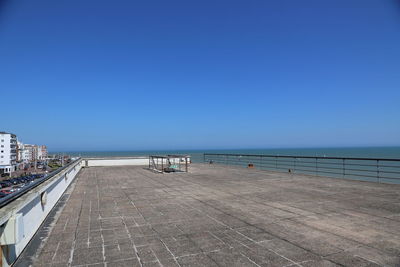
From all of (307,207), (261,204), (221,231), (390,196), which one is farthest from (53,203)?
(390,196)

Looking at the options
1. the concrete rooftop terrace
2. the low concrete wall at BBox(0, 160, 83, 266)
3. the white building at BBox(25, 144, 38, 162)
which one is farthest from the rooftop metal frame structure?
the white building at BBox(25, 144, 38, 162)

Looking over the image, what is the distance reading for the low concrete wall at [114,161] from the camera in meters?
17.3

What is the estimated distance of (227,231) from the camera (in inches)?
141

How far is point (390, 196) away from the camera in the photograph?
19.5 feet

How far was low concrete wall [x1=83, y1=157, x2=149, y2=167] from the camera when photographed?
1730cm

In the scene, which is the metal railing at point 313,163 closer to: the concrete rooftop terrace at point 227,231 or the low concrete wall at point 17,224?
the concrete rooftop terrace at point 227,231

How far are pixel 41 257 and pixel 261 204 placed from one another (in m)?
4.02

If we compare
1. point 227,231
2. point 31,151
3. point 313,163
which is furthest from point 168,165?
point 313,163

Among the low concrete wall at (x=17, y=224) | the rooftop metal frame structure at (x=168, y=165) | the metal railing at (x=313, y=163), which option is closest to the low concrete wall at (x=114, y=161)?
the rooftop metal frame structure at (x=168, y=165)

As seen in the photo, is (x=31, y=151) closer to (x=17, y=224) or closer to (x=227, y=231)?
(x=17, y=224)

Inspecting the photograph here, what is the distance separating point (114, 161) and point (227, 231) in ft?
51.8

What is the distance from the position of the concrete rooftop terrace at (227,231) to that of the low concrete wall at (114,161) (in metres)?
12.1

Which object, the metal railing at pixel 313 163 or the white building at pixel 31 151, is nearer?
the metal railing at pixel 313 163

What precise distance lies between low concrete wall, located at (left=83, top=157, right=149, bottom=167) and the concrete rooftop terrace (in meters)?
12.1
